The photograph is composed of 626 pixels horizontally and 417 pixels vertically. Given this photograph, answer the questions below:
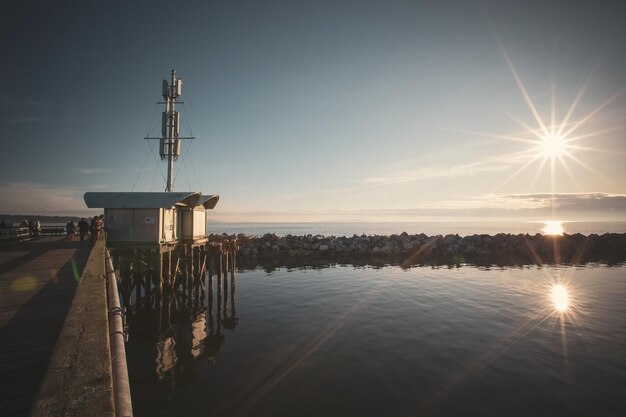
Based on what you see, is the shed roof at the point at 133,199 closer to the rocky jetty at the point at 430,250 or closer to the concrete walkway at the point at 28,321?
the concrete walkway at the point at 28,321

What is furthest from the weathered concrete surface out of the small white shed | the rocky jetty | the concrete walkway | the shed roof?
the rocky jetty

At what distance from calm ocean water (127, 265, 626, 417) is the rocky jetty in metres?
16.2

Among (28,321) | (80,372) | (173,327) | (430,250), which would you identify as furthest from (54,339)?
(430,250)

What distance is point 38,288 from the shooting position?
917 centimetres

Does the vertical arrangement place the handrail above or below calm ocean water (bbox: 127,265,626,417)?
above

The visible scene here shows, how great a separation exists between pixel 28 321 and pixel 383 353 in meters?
12.3

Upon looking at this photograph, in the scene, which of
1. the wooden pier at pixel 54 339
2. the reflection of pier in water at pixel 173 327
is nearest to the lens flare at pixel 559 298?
the reflection of pier in water at pixel 173 327

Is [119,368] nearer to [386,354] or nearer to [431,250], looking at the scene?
[386,354]

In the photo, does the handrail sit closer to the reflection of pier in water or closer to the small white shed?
the reflection of pier in water

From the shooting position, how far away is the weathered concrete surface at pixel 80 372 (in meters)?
3.03

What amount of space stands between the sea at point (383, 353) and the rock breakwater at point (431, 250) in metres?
15.5

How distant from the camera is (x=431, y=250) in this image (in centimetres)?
4778

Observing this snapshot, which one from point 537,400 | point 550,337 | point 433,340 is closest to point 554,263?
point 550,337

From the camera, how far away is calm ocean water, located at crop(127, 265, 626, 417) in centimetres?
1009
